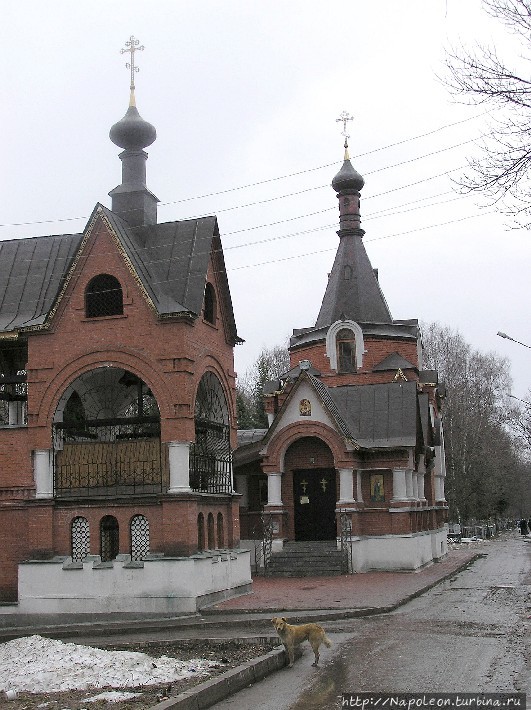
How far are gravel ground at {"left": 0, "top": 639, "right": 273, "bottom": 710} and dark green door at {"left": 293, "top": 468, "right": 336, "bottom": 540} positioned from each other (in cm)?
1463

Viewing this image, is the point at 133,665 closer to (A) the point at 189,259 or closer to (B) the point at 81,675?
(B) the point at 81,675

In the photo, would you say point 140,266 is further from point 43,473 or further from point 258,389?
point 258,389

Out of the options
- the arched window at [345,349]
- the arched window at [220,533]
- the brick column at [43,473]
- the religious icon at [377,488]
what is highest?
the arched window at [345,349]

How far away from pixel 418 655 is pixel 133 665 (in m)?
3.82

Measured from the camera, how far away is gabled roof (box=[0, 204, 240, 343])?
1930 centimetres

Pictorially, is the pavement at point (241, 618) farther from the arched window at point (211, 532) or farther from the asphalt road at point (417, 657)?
the arched window at point (211, 532)

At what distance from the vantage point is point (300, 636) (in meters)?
11.3

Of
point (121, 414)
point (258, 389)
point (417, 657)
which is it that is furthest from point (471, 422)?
point (417, 657)

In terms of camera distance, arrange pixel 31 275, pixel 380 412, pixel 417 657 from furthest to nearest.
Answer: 1. pixel 380 412
2. pixel 31 275
3. pixel 417 657

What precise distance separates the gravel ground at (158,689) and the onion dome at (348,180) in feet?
84.8

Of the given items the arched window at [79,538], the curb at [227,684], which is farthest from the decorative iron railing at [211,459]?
the curb at [227,684]

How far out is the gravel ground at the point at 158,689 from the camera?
908 centimetres

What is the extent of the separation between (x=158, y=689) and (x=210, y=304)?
1209 cm

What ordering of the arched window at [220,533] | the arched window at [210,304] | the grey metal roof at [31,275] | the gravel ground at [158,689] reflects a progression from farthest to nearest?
the arched window at [210,304] → the arched window at [220,533] → the grey metal roof at [31,275] → the gravel ground at [158,689]
